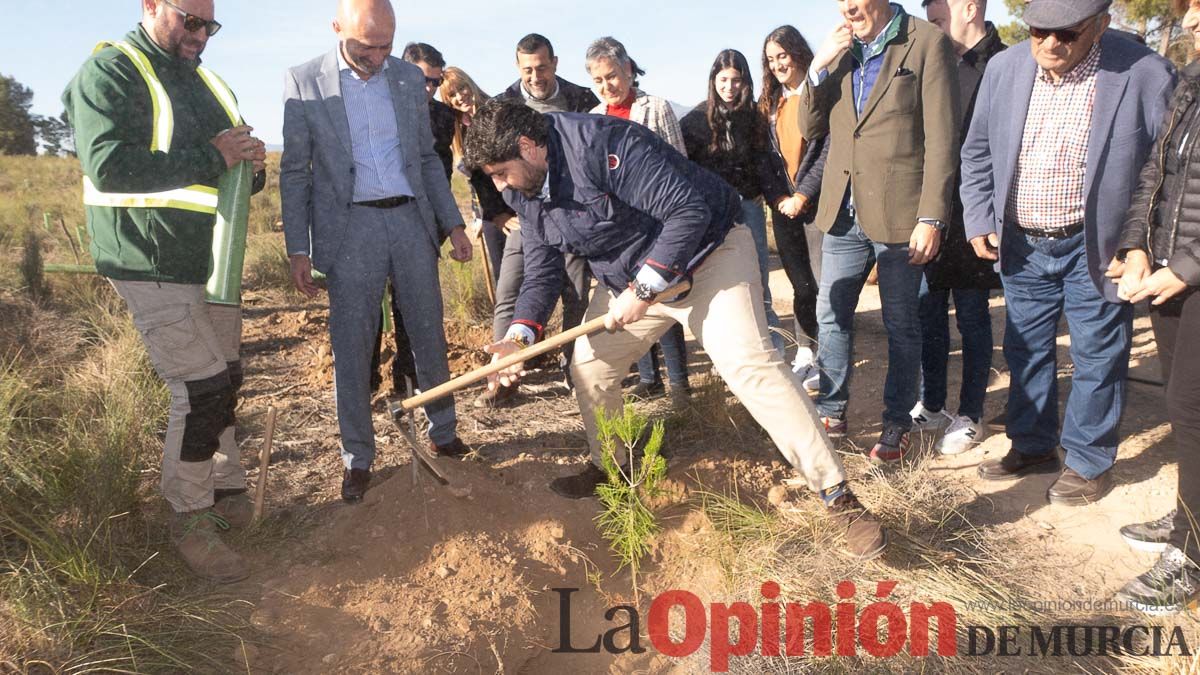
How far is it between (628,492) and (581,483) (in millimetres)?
445

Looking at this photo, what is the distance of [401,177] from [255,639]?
1938 millimetres

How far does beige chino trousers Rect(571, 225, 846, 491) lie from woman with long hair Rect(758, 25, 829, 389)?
4.23 feet

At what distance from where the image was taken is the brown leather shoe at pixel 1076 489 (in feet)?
11.2

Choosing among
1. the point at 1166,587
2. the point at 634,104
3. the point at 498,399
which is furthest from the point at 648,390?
the point at 1166,587

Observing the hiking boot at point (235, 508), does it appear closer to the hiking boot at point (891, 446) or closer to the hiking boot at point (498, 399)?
the hiking boot at point (498, 399)

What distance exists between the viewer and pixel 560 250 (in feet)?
11.1

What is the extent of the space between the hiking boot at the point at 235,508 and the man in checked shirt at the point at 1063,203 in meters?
3.31

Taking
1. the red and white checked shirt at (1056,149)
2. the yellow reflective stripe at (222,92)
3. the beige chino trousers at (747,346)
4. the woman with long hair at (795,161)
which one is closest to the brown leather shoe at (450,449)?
the beige chino trousers at (747,346)

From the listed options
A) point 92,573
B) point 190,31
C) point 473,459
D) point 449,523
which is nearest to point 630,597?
point 449,523

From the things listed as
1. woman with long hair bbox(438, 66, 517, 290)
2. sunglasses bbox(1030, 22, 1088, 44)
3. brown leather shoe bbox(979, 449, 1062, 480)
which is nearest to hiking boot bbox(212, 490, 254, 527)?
woman with long hair bbox(438, 66, 517, 290)

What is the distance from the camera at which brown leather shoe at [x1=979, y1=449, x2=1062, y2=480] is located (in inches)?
146

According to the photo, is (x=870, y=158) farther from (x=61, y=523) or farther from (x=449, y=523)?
(x=61, y=523)

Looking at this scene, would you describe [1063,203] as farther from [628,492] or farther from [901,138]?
[628,492]

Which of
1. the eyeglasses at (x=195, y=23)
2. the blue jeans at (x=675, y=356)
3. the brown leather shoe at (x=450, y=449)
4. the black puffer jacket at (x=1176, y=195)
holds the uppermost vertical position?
the eyeglasses at (x=195, y=23)
